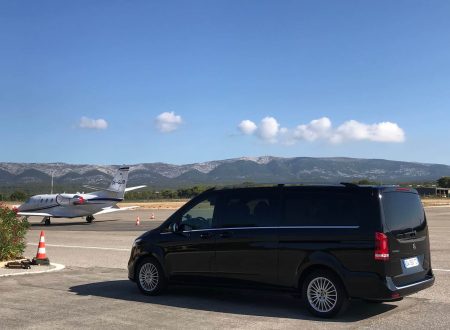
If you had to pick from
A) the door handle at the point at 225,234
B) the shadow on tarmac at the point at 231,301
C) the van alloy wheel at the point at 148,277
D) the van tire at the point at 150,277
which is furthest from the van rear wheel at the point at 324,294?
the van alloy wheel at the point at 148,277

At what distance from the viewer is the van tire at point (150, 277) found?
949 centimetres

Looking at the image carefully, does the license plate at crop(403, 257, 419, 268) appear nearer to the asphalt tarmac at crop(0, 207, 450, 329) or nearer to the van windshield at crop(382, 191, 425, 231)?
the van windshield at crop(382, 191, 425, 231)

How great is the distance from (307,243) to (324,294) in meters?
0.75

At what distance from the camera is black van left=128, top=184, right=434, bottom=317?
7.54m

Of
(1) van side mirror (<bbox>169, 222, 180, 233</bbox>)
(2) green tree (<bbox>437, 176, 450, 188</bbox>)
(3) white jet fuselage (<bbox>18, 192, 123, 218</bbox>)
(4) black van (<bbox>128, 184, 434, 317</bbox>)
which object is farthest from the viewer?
(2) green tree (<bbox>437, 176, 450, 188</bbox>)

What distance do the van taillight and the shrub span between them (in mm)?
10023

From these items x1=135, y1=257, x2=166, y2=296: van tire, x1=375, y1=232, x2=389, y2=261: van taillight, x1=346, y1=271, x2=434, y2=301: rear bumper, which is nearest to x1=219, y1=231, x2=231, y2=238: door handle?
x1=135, y1=257, x2=166, y2=296: van tire

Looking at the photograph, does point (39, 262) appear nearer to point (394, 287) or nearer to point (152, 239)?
point (152, 239)

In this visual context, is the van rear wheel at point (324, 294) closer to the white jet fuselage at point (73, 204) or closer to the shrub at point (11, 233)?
the shrub at point (11, 233)

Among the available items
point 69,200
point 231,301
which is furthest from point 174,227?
point 69,200

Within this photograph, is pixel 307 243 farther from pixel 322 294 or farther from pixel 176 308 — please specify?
pixel 176 308

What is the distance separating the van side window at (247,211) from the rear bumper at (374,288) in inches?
59.6

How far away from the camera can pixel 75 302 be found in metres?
9.08

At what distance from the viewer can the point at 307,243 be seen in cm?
795
